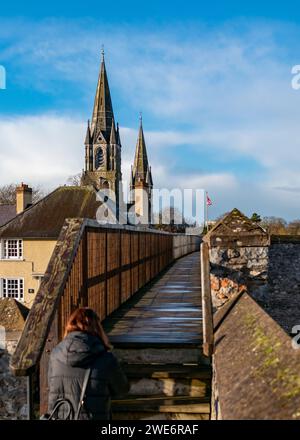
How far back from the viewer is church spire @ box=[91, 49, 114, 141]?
102 metres

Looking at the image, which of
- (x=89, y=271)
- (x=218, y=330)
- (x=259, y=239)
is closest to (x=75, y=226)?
(x=89, y=271)

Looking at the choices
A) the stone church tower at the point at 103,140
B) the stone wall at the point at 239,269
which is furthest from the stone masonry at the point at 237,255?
the stone church tower at the point at 103,140

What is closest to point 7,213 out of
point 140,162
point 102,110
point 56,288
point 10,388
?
point 10,388

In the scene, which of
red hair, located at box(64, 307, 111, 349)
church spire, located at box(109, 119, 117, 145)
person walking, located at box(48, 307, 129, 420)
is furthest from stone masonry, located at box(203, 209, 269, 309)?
church spire, located at box(109, 119, 117, 145)

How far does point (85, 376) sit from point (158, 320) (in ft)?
14.8

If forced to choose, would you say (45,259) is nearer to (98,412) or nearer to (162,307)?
(162,307)

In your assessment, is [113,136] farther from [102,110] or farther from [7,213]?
[7,213]

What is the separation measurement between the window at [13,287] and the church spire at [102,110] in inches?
2694

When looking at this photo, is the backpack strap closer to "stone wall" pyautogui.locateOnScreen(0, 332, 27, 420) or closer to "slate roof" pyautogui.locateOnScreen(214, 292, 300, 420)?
"slate roof" pyautogui.locateOnScreen(214, 292, 300, 420)

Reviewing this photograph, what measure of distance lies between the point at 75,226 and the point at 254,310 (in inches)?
90.0

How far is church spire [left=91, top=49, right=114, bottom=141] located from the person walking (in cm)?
9943

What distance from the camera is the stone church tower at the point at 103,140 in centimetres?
9962

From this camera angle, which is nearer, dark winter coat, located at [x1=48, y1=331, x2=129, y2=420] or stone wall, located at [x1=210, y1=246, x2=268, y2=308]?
→ dark winter coat, located at [x1=48, y1=331, x2=129, y2=420]

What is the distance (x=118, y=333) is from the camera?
7.05 meters
